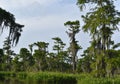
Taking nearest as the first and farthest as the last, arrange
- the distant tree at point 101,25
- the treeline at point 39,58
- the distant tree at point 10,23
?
the distant tree at point 10,23
the distant tree at point 101,25
the treeline at point 39,58

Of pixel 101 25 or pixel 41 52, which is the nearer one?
pixel 101 25

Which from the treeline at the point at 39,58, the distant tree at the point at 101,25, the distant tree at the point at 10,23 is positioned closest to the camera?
the distant tree at the point at 10,23

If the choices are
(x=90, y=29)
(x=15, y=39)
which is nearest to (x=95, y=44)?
(x=90, y=29)

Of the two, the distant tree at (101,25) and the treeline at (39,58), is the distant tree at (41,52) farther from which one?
the distant tree at (101,25)

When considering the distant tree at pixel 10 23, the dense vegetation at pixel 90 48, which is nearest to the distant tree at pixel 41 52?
the dense vegetation at pixel 90 48

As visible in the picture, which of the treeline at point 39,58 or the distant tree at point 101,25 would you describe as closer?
the distant tree at point 101,25

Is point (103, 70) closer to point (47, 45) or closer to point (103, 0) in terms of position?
point (103, 0)

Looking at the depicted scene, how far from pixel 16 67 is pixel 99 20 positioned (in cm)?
4973

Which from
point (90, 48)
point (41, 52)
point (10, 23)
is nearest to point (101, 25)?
point (90, 48)

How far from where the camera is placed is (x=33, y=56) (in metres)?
82.6

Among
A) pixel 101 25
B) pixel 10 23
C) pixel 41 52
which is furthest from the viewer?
pixel 41 52

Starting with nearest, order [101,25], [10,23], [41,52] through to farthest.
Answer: [10,23], [101,25], [41,52]

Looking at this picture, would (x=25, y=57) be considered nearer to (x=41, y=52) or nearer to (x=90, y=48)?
(x=41, y=52)

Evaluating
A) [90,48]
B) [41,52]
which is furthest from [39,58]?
[90,48]
